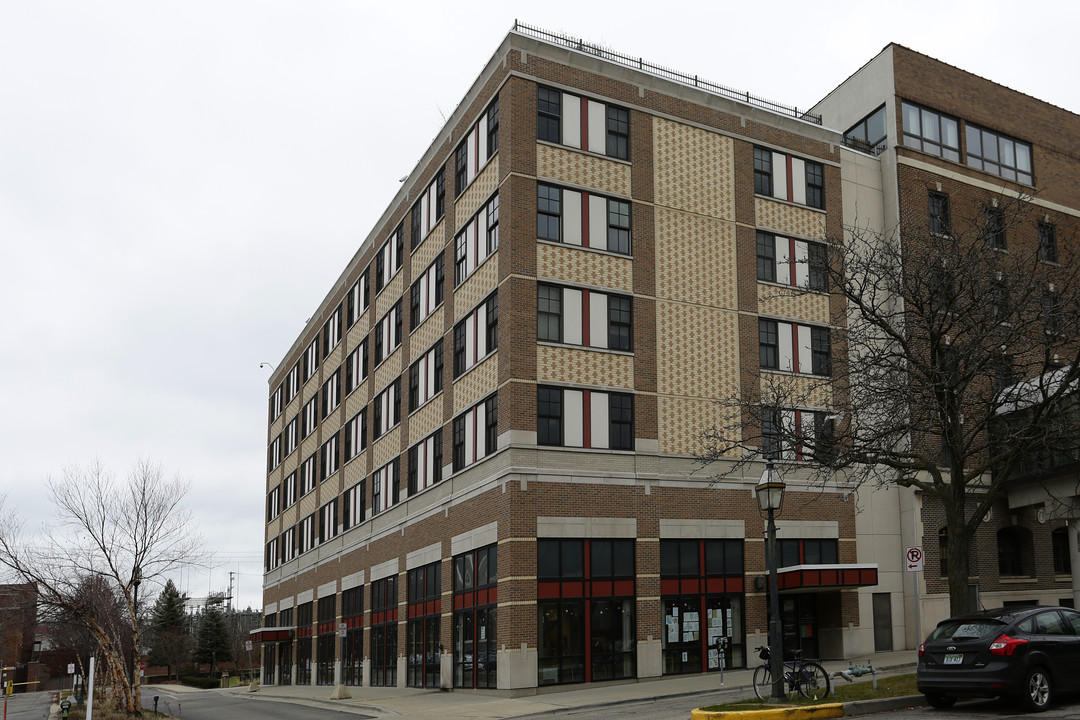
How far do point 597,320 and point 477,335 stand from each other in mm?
4269

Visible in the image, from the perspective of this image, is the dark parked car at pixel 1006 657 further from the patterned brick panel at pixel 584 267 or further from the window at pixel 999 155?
the window at pixel 999 155

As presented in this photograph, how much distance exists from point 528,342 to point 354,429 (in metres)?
22.2

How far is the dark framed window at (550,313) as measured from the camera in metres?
32.1

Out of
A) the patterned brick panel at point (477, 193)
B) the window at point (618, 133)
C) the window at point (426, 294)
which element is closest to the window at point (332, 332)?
the window at point (426, 294)

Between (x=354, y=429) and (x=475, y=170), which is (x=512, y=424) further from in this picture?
(x=354, y=429)

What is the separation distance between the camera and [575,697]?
2733cm

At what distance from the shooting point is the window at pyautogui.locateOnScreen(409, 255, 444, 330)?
39688 millimetres

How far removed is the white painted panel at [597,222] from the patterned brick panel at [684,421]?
531cm

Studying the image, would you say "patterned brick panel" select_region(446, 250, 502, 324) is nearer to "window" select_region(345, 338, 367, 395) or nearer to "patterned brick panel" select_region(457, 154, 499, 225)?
"patterned brick panel" select_region(457, 154, 499, 225)

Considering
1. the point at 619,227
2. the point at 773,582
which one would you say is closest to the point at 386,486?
the point at 619,227

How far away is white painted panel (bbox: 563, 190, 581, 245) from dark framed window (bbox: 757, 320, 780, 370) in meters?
7.50

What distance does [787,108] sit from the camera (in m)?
38.7

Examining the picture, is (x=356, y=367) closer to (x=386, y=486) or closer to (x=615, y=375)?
(x=386, y=486)

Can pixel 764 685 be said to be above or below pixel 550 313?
below
